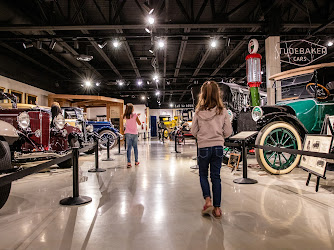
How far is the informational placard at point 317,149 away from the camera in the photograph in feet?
9.82

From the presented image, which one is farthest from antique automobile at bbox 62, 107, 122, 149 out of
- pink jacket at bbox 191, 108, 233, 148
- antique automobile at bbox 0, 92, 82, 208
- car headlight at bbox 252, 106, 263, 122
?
pink jacket at bbox 191, 108, 233, 148

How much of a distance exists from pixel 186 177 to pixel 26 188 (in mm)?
2708

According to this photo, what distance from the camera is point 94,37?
27.1ft

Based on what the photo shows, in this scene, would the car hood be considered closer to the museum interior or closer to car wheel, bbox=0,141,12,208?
the museum interior

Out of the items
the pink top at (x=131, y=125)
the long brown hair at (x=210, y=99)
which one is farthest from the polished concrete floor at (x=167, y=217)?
the pink top at (x=131, y=125)

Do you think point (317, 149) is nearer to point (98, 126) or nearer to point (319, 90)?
point (319, 90)

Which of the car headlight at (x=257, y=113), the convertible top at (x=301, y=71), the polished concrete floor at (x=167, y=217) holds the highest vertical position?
the convertible top at (x=301, y=71)

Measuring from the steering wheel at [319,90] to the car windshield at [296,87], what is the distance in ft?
0.18

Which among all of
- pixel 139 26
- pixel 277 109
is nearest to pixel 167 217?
pixel 277 109

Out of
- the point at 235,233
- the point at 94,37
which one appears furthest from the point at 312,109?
the point at 94,37

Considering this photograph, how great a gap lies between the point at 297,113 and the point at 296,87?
573mm

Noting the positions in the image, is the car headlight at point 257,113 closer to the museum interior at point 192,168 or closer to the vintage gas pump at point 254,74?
the museum interior at point 192,168

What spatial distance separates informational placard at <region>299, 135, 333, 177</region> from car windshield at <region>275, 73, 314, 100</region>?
57.6 inches

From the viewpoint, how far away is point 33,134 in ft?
14.4
